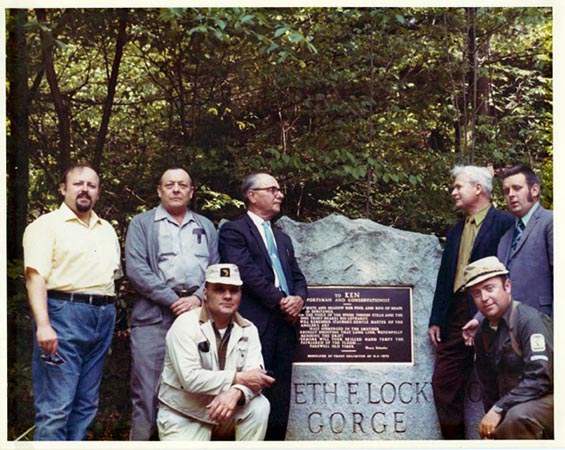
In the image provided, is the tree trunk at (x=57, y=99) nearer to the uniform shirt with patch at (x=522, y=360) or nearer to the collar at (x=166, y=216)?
the collar at (x=166, y=216)

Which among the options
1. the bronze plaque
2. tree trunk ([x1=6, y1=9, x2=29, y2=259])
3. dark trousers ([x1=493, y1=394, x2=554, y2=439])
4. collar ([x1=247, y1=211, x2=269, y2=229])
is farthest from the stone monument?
tree trunk ([x1=6, y1=9, x2=29, y2=259])

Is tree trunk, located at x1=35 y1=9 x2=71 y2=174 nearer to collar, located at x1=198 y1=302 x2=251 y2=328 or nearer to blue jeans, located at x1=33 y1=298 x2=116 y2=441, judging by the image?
blue jeans, located at x1=33 y1=298 x2=116 y2=441

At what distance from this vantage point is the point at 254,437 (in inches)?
313

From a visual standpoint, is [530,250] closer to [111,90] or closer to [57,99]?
[111,90]

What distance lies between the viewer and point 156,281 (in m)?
8.14

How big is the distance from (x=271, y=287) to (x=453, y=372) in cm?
194

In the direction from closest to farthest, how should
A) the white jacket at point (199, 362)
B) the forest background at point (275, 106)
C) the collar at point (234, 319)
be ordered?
1. the white jacket at point (199, 362)
2. the collar at point (234, 319)
3. the forest background at point (275, 106)

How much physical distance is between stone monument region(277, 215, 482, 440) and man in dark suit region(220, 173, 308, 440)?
147mm

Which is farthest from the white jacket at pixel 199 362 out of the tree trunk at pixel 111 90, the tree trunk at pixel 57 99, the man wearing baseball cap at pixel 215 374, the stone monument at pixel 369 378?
the tree trunk at pixel 57 99

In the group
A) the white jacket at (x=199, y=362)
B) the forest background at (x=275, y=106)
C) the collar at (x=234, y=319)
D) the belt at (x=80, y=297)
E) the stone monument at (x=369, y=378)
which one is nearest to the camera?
the white jacket at (x=199, y=362)

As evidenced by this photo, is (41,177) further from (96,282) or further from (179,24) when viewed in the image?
(179,24)

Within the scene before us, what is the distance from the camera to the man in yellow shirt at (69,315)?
26.1 feet

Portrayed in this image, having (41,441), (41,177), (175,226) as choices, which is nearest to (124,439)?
(41,441)
